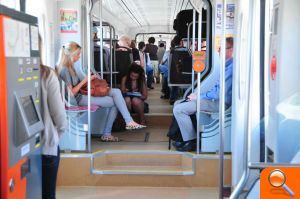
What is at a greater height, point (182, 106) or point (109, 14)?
point (109, 14)

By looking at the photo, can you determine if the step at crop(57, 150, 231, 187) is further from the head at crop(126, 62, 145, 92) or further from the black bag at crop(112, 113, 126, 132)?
the head at crop(126, 62, 145, 92)

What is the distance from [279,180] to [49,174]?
169 centimetres

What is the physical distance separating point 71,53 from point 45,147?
2.18 meters

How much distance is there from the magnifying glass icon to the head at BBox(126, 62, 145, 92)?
4398 mm

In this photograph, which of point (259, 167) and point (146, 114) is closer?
point (259, 167)

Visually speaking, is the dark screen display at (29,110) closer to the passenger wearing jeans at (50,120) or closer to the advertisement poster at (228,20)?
the passenger wearing jeans at (50,120)

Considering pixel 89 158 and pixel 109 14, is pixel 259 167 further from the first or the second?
pixel 109 14

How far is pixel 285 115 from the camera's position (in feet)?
8.88

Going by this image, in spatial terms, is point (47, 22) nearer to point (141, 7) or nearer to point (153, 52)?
point (141, 7)

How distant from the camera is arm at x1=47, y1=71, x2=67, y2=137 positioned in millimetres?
2969

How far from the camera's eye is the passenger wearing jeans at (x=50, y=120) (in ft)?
9.66

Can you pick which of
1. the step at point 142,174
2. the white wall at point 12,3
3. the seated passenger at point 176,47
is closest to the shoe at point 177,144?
the step at point 142,174

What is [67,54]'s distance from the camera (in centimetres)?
498

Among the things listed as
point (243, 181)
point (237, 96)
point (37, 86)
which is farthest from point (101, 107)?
point (243, 181)
